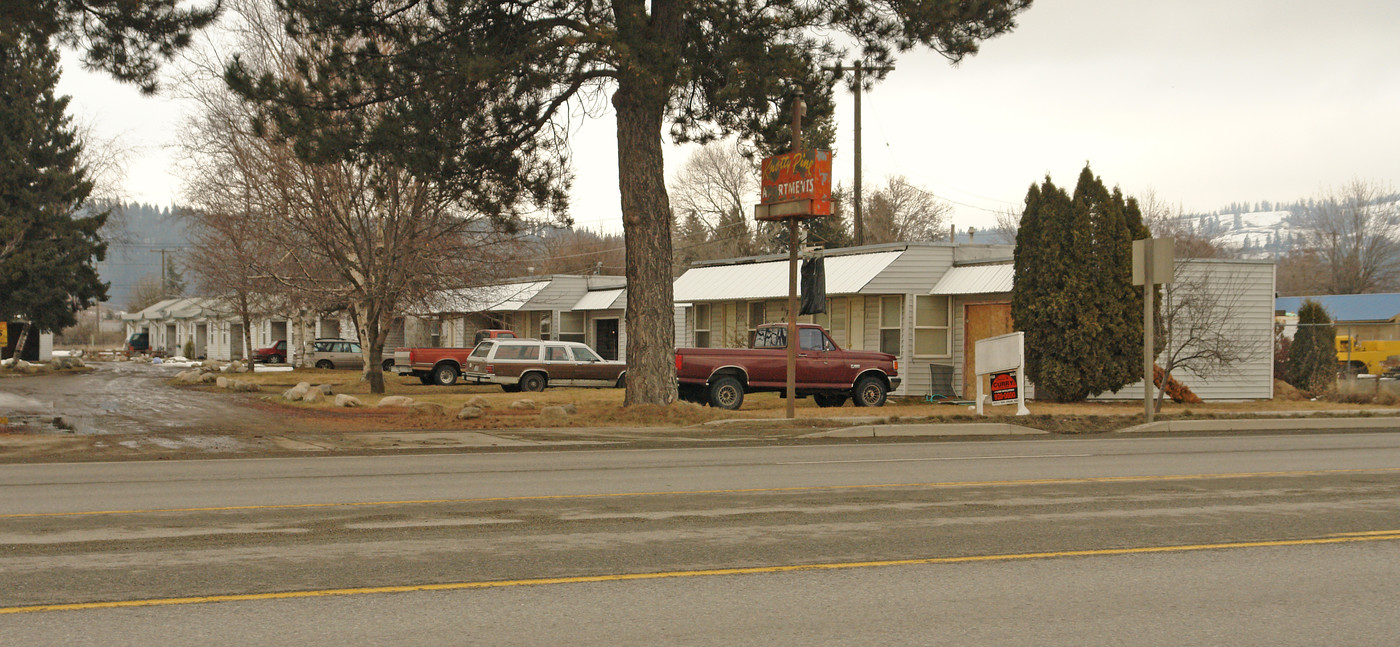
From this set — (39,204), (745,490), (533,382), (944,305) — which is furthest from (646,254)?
(39,204)

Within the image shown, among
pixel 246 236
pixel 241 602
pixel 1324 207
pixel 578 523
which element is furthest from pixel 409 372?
pixel 1324 207

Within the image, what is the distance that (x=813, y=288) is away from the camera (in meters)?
24.7

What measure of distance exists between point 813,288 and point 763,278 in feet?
29.5

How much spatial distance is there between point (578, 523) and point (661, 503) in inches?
54.1

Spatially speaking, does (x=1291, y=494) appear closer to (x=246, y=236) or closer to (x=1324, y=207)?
(x=246, y=236)

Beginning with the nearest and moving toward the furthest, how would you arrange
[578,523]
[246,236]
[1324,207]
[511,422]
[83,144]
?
[578,523] < [511,422] < [246,236] < [83,144] < [1324,207]

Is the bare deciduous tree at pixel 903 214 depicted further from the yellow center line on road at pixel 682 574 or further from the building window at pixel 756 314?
the yellow center line on road at pixel 682 574

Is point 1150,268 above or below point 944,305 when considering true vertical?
above

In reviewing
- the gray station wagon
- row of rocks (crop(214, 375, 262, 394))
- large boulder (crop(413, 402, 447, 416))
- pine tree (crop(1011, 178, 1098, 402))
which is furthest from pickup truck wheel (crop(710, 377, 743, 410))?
row of rocks (crop(214, 375, 262, 394))

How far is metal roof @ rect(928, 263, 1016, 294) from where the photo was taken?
27.7 meters

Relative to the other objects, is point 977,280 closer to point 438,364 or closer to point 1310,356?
point 1310,356

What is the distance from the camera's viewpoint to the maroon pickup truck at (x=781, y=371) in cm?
2420

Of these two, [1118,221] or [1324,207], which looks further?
[1324,207]

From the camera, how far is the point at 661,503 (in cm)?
1033
